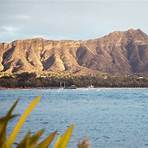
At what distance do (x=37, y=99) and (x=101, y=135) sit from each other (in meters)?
27.2

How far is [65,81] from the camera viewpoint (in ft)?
521

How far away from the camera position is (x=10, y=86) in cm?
15325

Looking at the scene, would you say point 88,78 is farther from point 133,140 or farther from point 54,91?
point 133,140

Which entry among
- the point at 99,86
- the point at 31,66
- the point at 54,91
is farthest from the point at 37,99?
the point at 31,66

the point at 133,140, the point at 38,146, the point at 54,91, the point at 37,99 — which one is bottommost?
the point at 54,91

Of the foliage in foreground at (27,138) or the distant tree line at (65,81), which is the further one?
the distant tree line at (65,81)

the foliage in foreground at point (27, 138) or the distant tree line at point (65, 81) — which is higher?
the foliage in foreground at point (27, 138)

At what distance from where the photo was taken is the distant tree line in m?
150

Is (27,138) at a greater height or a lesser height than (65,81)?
greater

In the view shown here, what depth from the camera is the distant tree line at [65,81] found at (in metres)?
150

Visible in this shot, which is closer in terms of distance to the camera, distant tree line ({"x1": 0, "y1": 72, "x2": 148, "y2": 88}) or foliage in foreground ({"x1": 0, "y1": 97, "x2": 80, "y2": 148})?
foliage in foreground ({"x1": 0, "y1": 97, "x2": 80, "y2": 148})

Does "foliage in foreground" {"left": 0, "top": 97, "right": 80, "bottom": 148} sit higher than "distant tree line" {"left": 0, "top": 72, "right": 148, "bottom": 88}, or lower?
higher

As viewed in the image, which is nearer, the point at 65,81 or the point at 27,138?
the point at 27,138

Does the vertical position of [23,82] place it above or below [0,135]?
below
